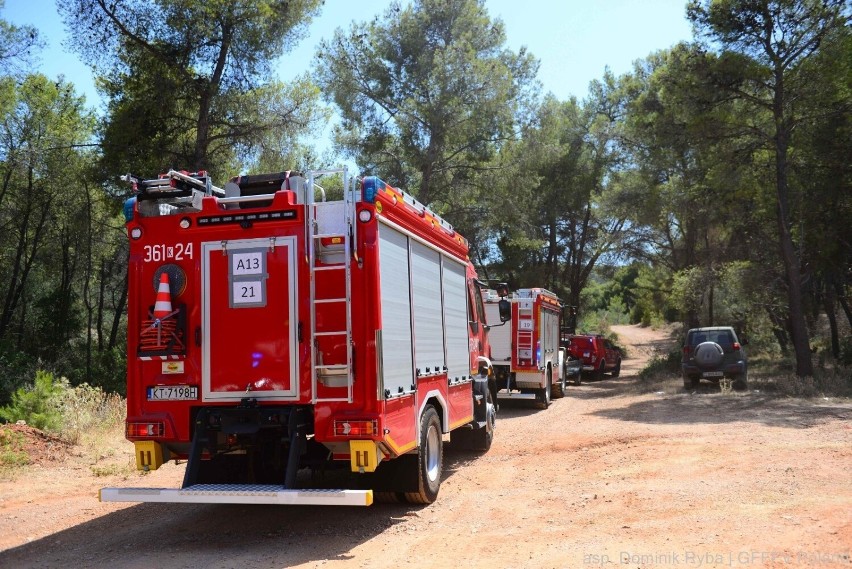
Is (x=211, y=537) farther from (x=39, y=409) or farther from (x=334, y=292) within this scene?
(x=39, y=409)

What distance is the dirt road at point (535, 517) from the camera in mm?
5363

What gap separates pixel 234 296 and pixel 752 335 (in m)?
31.4

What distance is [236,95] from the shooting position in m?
17.2

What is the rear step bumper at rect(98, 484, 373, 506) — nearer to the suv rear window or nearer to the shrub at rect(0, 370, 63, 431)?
the shrub at rect(0, 370, 63, 431)

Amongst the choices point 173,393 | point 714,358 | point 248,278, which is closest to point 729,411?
point 714,358

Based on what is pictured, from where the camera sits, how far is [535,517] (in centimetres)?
664

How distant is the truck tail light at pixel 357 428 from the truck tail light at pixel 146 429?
1659 mm

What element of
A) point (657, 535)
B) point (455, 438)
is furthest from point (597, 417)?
point (657, 535)

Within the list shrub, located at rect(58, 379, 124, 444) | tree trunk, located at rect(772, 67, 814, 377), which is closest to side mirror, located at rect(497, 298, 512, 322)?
shrub, located at rect(58, 379, 124, 444)

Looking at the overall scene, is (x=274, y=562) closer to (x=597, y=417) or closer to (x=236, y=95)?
(x=597, y=417)

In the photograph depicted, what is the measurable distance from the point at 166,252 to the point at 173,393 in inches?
50.7

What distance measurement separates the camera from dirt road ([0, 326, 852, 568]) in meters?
5.36

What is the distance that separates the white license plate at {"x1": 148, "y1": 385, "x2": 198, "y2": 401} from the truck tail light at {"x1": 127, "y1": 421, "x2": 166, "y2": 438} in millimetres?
231

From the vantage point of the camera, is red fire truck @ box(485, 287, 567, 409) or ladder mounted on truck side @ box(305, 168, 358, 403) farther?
red fire truck @ box(485, 287, 567, 409)
